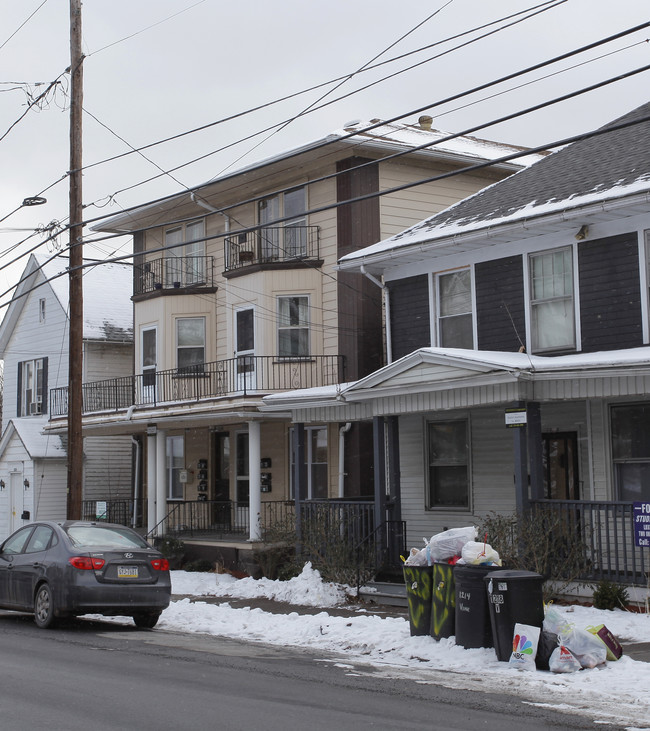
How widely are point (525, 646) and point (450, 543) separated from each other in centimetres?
189

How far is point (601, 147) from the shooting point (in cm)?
1889

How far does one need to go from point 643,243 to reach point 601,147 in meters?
3.89

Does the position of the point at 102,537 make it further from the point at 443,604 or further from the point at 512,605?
the point at 512,605

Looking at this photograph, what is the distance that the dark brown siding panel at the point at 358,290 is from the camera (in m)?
22.4

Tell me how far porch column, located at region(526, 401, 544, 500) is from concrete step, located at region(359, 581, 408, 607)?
2610 millimetres

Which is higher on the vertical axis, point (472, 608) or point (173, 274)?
point (173, 274)

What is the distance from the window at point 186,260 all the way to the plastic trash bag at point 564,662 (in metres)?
17.5

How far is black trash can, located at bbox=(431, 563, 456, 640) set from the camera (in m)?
11.3

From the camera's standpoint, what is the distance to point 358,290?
22484 mm

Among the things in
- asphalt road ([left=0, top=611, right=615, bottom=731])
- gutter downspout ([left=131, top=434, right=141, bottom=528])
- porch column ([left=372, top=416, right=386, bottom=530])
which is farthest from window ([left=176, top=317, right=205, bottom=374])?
asphalt road ([left=0, top=611, right=615, bottom=731])

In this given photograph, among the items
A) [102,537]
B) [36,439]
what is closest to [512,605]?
[102,537]

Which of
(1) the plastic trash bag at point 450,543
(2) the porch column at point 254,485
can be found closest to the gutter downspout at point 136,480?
(2) the porch column at point 254,485

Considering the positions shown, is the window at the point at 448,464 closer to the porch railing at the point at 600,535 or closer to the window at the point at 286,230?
the porch railing at the point at 600,535

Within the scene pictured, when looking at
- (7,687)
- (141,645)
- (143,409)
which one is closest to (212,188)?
(143,409)
